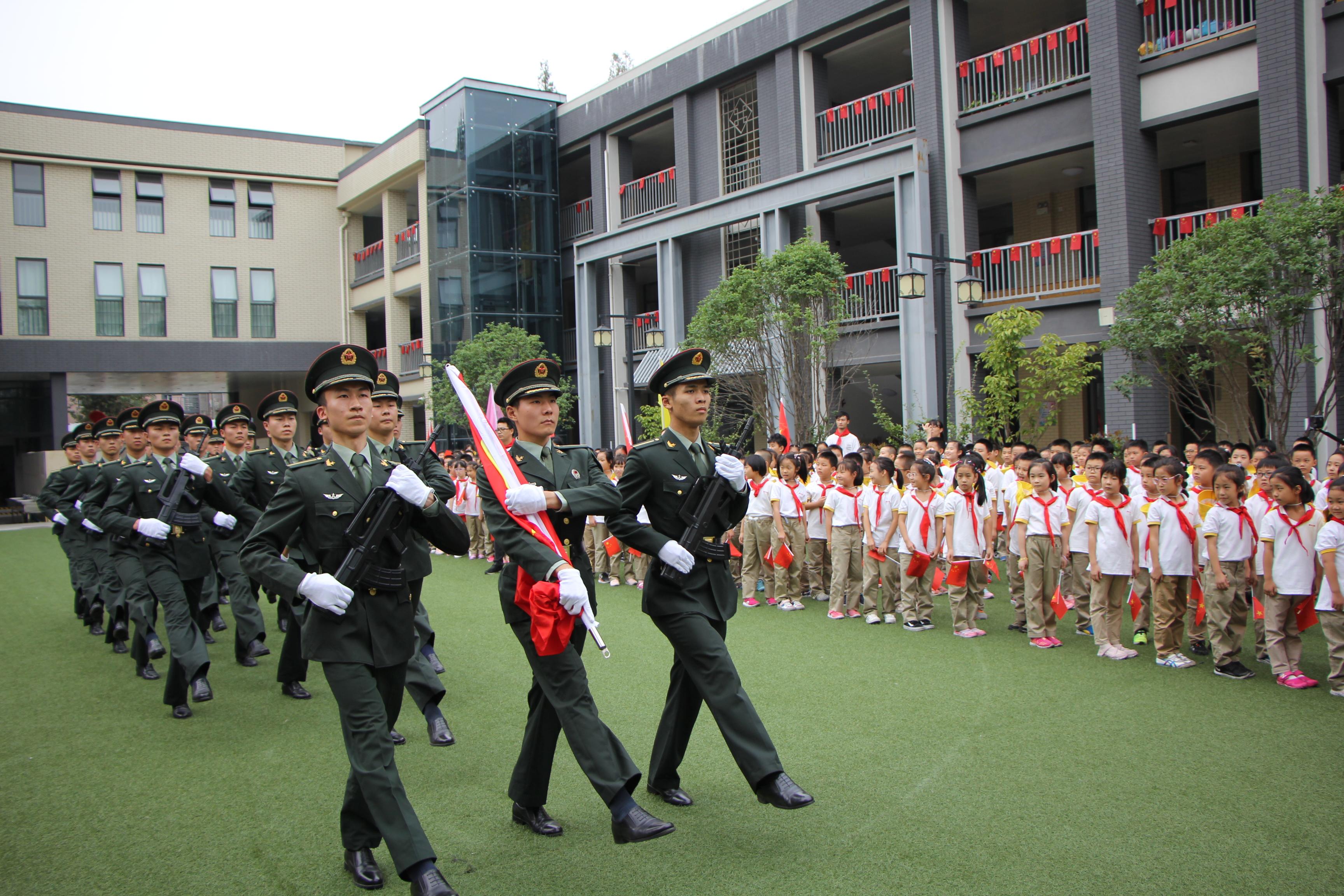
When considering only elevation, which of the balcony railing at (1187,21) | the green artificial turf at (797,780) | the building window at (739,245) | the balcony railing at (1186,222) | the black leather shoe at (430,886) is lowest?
the green artificial turf at (797,780)

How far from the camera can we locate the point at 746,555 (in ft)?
35.1

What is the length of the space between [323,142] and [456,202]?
353 inches

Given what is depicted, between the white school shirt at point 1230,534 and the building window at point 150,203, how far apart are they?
3167cm

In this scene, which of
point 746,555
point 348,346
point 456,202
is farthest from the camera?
point 456,202

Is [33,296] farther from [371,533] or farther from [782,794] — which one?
[782,794]

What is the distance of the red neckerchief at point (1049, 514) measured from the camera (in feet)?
26.1

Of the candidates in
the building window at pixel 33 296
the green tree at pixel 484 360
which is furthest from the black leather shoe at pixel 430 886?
the building window at pixel 33 296

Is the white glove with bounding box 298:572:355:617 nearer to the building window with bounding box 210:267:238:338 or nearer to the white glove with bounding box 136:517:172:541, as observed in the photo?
the white glove with bounding box 136:517:172:541

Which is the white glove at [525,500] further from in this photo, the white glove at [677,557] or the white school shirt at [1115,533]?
the white school shirt at [1115,533]

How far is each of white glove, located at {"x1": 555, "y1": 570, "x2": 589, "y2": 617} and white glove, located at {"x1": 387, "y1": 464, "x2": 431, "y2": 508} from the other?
691mm

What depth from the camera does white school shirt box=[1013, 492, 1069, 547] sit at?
7988mm

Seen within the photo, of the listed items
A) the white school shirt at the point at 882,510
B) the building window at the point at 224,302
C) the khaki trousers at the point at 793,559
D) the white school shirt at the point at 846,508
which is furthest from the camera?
the building window at the point at 224,302

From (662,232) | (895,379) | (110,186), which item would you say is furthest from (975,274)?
(110,186)

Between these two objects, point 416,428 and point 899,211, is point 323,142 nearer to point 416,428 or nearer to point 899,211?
point 416,428
